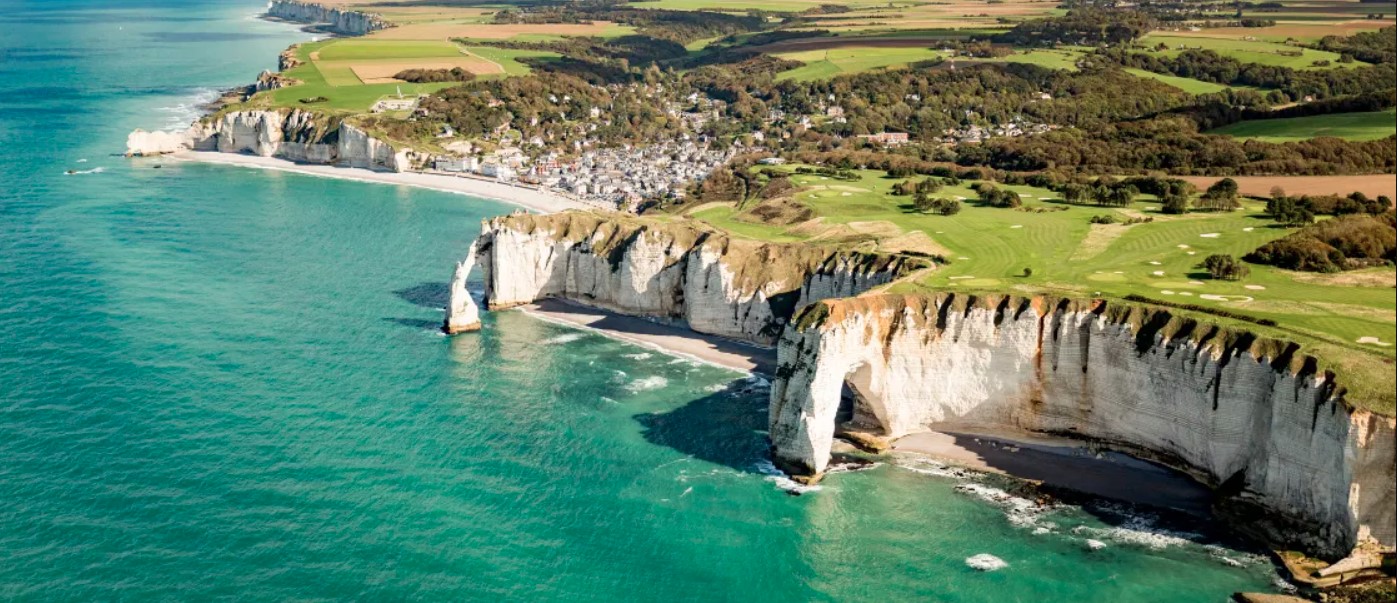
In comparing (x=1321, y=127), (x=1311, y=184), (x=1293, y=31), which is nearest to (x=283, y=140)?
(x=1321, y=127)

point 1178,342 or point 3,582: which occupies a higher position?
point 1178,342

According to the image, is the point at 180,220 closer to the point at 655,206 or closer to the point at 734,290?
the point at 655,206

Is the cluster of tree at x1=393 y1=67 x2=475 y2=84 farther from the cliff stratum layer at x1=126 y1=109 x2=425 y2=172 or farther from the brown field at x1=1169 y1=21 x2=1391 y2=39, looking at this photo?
the brown field at x1=1169 y1=21 x2=1391 y2=39

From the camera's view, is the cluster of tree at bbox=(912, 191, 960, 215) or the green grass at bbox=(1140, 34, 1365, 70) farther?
the green grass at bbox=(1140, 34, 1365, 70)

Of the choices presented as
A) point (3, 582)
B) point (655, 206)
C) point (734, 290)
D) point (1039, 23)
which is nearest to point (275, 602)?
point (3, 582)

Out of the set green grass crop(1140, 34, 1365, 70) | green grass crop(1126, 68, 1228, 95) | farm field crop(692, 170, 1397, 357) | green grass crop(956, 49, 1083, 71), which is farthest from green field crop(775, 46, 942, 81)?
farm field crop(692, 170, 1397, 357)

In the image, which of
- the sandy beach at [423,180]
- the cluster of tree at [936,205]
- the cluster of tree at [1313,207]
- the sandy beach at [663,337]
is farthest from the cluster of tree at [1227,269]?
the sandy beach at [423,180]
